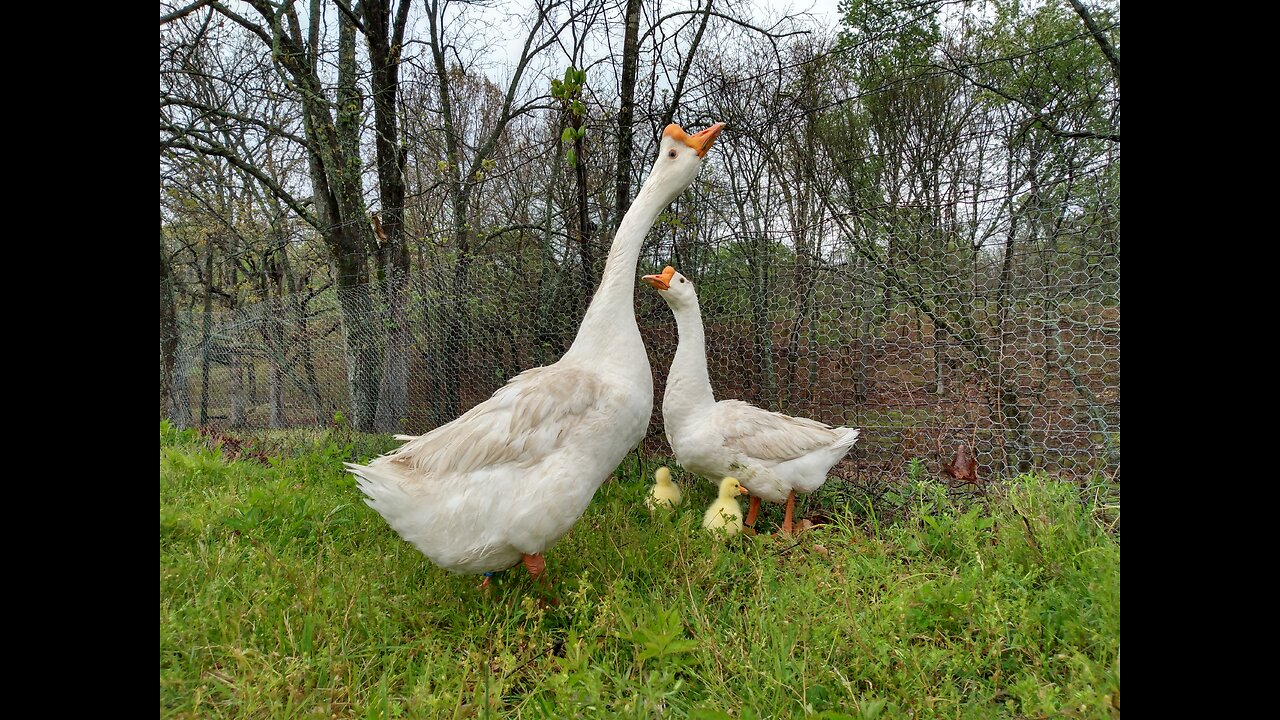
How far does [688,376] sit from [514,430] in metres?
1.25

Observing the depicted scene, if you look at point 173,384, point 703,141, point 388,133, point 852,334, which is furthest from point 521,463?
point 173,384

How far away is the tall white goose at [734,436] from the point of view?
102 inches

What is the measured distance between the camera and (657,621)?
4.61 feet

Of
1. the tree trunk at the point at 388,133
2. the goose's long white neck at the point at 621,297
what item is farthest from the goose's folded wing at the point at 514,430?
the tree trunk at the point at 388,133

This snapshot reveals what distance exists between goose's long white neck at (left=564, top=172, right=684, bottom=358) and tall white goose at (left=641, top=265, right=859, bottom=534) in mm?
481

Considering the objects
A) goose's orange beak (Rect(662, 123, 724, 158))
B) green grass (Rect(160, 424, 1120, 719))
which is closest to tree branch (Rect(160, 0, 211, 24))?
green grass (Rect(160, 424, 1120, 719))

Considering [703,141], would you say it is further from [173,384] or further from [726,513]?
[173,384]

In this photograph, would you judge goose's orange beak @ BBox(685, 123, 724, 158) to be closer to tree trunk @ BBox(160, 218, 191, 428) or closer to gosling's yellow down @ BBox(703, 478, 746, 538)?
gosling's yellow down @ BBox(703, 478, 746, 538)

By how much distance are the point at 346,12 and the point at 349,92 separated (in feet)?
3.33

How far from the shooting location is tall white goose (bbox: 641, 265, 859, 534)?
2.58 metres

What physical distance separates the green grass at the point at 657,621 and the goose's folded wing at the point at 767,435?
44cm

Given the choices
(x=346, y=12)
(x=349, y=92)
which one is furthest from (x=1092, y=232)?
(x=346, y=12)
